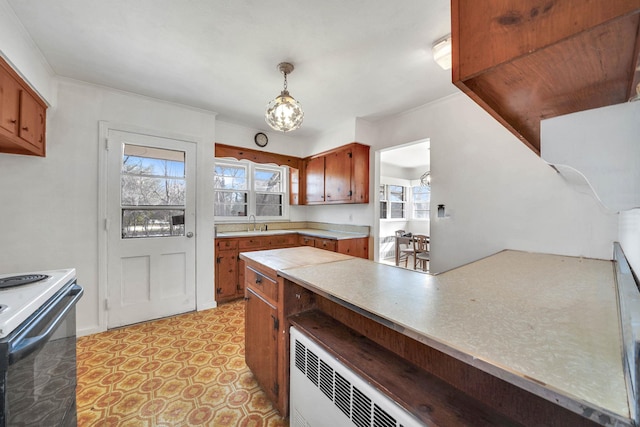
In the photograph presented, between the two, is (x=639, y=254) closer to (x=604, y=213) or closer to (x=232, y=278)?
(x=604, y=213)

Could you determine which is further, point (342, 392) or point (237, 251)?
point (237, 251)

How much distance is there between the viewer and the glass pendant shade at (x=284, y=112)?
1990 mm

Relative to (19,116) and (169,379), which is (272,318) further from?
(19,116)

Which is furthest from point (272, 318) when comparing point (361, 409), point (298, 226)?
point (298, 226)

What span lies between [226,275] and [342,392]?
275 cm

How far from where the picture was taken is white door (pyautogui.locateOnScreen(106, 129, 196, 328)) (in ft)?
8.68

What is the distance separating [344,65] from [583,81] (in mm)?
1880

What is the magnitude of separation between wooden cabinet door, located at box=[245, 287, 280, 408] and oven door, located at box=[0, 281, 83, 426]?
3.00ft

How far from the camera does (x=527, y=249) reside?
2.17 meters

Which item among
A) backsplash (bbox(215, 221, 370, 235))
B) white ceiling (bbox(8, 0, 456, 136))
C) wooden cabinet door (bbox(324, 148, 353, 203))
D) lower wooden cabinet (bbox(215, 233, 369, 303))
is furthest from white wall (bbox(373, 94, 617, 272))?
backsplash (bbox(215, 221, 370, 235))

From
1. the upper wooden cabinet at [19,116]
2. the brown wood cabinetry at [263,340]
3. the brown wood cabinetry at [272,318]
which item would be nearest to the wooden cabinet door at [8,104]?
the upper wooden cabinet at [19,116]

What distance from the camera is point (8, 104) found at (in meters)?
1.70

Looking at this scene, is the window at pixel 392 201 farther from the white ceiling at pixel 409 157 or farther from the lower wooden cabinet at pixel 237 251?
the lower wooden cabinet at pixel 237 251

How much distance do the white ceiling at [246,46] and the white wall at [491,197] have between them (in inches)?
15.8
